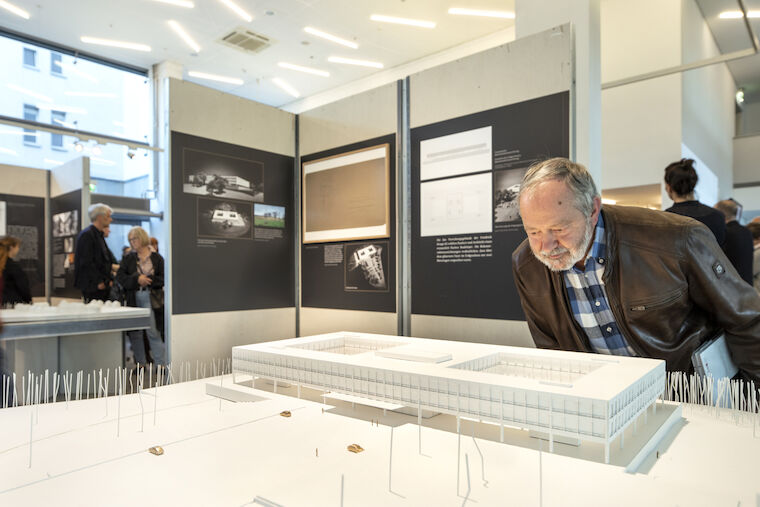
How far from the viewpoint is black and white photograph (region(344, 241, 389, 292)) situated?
3736 mm

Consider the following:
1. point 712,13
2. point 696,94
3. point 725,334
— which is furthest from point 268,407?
point 712,13

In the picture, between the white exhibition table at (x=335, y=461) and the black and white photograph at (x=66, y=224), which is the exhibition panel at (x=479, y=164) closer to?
the white exhibition table at (x=335, y=461)

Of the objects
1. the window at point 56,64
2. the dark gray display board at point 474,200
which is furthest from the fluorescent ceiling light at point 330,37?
the dark gray display board at point 474,200

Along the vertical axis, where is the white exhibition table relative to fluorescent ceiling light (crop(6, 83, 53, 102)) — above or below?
below

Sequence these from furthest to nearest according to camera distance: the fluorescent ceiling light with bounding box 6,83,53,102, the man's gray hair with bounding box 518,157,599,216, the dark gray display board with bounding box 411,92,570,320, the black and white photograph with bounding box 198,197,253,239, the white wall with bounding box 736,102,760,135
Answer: the white wall with bounding box 736,102,760,135, the fluorescent ceiling light with bounding box 6,83,53,102, the black and white photograph with bounding box 198,197,253,239, the dark gray display board with bounding box 411,92,570,320, the man's gray hair with bounding box 518,157,599,216

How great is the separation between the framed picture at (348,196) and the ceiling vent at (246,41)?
13.9 ft

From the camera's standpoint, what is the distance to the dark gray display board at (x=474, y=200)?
2.98 meters

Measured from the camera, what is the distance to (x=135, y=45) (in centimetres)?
786

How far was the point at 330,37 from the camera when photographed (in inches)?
300

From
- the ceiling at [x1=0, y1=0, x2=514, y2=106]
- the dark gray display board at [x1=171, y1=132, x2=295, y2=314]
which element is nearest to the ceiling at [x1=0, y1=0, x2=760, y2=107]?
the ceiling at [x1=0, y1=0, x2=514, y2=106]

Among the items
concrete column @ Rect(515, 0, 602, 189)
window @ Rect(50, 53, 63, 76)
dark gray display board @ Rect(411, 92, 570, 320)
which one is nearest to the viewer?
concrete column @ Rect(515, 0, 602, 189)

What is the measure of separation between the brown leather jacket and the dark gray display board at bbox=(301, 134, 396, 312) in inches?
66.5

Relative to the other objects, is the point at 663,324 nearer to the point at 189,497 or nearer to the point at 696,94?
the point at 189,497

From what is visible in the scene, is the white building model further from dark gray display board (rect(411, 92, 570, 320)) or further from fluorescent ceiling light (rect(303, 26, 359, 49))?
fluorescent ceiling light (rect(303, 26, 359, 49))
